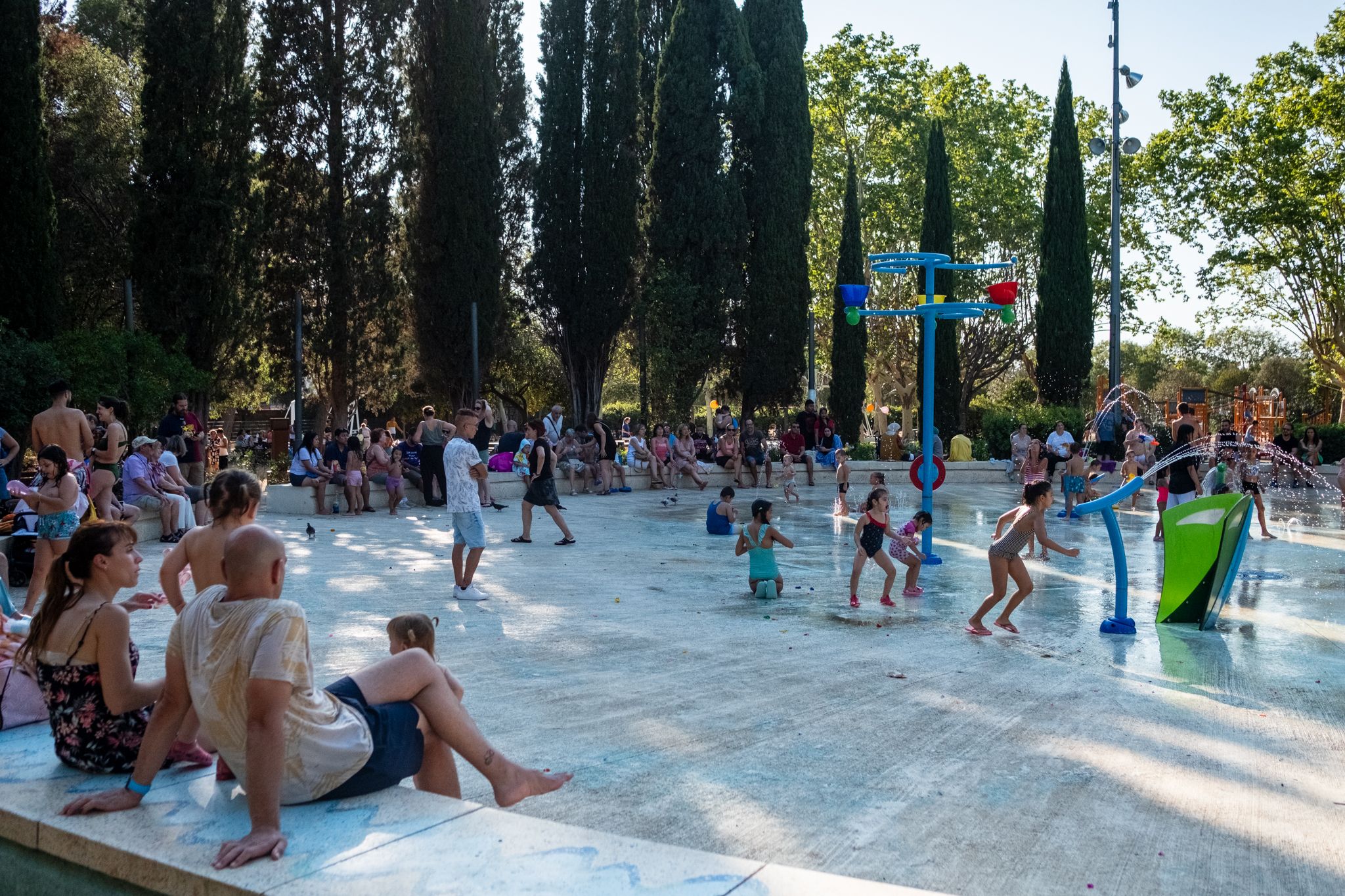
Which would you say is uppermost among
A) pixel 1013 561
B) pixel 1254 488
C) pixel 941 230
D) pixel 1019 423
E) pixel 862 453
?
pixel 941 230

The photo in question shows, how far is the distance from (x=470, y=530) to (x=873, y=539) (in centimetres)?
359

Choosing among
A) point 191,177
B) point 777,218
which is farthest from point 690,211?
point 191,177

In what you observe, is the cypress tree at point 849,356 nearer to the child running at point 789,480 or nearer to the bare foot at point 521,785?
the child running at point 789,480

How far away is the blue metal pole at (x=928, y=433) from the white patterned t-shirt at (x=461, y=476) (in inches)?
211

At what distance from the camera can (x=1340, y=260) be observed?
1337 inches

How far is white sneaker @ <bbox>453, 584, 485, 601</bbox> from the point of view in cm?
970

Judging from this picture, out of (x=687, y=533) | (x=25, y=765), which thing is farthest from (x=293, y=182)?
(x=25, y=765)

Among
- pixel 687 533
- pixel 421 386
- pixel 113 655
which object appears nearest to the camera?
pixel 113 655

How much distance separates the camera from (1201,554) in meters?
9.05

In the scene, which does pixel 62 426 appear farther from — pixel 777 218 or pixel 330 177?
pixel 777 218

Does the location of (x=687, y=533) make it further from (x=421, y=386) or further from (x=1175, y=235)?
(x=1175, y=235)

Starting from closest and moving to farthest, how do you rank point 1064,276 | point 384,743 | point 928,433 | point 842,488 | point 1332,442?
1. point 384,743
2. point 928,433
3. point 842,488
4. point 1332,442
5. point 1064,276

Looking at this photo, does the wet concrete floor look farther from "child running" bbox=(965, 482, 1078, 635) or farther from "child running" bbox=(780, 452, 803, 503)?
"child running" bbox=(780, 452, 803, 503)

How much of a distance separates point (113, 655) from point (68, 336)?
1496 centimetres
